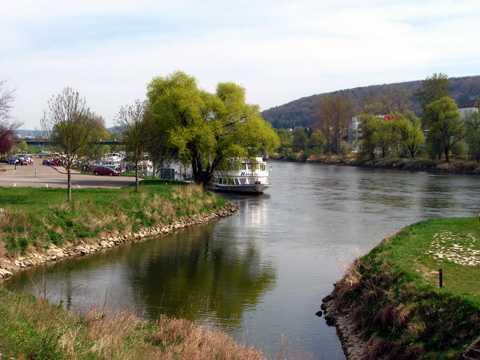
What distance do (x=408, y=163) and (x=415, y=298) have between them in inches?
3430

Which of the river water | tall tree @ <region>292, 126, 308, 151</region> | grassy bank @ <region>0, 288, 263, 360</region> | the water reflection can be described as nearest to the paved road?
the river water

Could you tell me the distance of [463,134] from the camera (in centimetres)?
8850

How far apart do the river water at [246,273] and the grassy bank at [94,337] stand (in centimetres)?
180

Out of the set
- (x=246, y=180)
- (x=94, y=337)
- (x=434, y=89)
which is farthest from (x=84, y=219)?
(x=434, y=89)

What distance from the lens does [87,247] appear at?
23.5m

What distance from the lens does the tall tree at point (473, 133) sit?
3285 inches

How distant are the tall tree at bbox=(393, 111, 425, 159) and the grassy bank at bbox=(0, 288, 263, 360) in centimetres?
9586

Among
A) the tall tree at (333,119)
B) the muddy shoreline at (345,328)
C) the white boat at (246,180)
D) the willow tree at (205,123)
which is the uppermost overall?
the tall tree at (333,119)

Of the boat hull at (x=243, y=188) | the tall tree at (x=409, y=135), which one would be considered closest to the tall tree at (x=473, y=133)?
the tall tree at (x=409, y=135)

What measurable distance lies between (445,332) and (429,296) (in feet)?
5.38

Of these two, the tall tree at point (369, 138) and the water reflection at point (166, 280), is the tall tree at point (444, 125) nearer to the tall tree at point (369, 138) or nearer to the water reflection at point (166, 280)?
the tall tree at point (369, 138)

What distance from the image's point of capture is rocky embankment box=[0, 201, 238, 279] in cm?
1949

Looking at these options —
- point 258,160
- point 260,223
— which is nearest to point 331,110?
point 258,160

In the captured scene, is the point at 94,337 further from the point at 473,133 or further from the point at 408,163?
the point at 408,163
